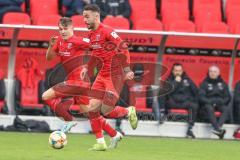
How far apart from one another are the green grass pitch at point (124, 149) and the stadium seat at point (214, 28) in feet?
8.87

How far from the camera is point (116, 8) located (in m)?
17.1

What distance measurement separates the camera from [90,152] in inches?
434

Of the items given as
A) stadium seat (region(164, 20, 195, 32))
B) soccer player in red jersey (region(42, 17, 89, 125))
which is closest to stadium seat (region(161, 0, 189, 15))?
stadium seat (region(164, 20, 195, 32))

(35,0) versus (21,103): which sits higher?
(35,0)

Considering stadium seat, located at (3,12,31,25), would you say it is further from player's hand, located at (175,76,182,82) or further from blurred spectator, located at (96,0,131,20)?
player's hand, located at (175,76,182,82)

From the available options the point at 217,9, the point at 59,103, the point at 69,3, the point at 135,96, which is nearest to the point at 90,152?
the point at 59,103

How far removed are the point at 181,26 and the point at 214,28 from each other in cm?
77

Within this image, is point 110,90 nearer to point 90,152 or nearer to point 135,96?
point 90,152

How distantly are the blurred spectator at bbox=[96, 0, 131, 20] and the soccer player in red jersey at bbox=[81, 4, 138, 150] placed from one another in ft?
16.8

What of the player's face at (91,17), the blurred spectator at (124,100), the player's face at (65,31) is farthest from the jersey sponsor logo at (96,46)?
the blurred spectator at (124,100)

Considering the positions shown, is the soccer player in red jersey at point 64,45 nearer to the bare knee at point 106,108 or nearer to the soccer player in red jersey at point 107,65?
the soccer player in red jersey at point 107,65

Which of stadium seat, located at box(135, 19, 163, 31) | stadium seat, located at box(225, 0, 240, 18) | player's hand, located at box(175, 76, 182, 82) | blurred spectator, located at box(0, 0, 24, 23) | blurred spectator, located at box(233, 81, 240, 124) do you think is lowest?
blurred spectator, located at box(233, 81, 240, 124)

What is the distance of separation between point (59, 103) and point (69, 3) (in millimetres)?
3611

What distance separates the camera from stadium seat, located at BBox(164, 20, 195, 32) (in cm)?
1667
